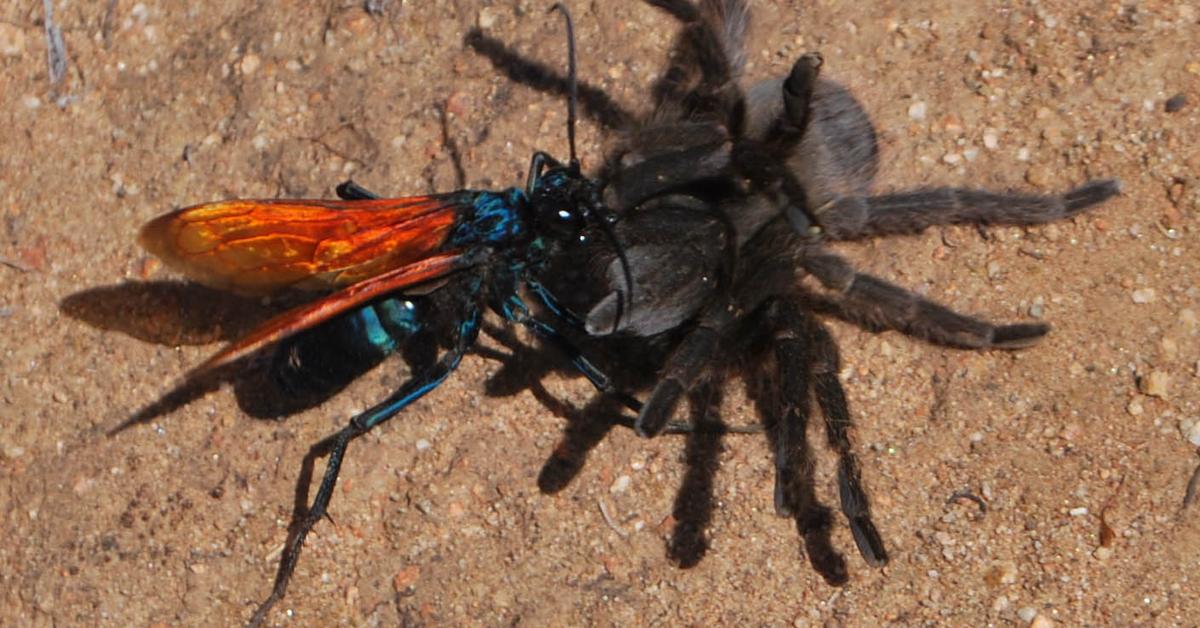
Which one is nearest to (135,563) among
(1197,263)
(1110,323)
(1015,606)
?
(1015,606)

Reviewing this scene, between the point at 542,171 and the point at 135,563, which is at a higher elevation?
the point at 542,171

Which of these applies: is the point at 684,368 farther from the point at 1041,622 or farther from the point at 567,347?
the point at 1041,622

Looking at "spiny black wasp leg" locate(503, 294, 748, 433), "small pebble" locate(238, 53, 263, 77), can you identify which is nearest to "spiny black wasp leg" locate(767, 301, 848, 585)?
"spiny black wasp leg" locate(503, 294, 748, 433)

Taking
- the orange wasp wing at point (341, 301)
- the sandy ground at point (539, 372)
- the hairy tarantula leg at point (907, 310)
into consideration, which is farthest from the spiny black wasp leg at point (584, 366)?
the hairy tarantula leg at point (907, 310)

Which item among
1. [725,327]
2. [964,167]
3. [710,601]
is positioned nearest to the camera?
[725,327]

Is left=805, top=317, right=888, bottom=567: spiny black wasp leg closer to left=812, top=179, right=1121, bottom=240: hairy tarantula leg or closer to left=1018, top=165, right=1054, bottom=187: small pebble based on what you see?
left=812, top=179, right=1121, bottom=240: hairy tarantula leg

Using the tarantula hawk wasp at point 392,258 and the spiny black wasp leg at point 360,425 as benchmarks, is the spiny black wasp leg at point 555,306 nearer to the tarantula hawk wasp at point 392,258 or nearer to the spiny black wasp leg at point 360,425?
the tarantula hawk wasp at point 392,258

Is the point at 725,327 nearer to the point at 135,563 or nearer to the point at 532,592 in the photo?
the point at 532,592
